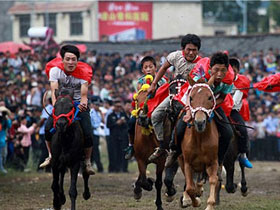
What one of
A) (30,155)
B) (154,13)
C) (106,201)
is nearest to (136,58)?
(30,155)

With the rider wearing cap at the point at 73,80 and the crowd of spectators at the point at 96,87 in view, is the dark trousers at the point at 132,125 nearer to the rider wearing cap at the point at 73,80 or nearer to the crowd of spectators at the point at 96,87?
the rider wearing cap at the point at 73,80

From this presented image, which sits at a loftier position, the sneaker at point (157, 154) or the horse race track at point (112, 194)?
A: the sneaker at point (157, 154)

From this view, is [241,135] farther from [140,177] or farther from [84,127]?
[84,127]

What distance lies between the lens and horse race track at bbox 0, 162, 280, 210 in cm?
1490

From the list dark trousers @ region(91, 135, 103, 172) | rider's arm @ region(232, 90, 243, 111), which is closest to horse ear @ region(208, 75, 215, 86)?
rider's arm @ region(232, 90, 243, 111)

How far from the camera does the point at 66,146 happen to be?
538 inches

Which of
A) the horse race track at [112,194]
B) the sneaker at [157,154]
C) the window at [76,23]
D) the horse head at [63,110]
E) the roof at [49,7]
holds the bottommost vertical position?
the horse race track at [112,194]

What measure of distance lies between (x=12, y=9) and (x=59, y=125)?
4444 cm

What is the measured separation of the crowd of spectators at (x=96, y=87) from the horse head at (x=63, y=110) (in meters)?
7.95

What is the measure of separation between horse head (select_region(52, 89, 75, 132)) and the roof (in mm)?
41203

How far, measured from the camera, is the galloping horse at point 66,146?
43.5 ft

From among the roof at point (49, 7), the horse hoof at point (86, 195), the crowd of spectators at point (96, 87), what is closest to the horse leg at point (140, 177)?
the horse hoof at point (86, 195)

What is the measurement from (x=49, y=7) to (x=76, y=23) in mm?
2093

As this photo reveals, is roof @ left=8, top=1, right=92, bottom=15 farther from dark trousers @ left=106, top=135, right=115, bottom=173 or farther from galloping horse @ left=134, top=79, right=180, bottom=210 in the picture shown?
galloping horse @ left=134, top=79, right=180, bottom=210
